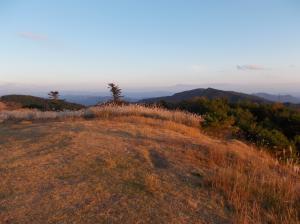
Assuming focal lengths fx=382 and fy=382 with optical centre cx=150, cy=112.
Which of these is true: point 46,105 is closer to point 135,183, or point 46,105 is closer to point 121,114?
point 121,114

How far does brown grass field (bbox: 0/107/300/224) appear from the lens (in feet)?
16.3

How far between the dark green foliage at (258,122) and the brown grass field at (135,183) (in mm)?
3407

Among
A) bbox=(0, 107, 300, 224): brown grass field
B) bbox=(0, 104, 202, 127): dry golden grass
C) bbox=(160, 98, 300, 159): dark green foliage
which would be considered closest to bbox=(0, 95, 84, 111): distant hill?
bbox=(0, 104, 202, 127): dry golden grass

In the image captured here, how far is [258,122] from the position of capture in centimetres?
1989

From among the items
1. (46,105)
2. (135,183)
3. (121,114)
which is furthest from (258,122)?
(46,105)

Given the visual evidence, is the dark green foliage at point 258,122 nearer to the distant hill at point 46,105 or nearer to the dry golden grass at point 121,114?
the dry golden grass at point 121,114

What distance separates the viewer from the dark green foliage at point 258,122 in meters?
13.3

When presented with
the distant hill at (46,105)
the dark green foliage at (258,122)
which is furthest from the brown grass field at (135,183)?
the distant hill at (46,105)

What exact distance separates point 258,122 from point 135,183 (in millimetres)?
15067

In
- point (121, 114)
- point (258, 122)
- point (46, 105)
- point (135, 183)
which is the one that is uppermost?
point (121, 114)

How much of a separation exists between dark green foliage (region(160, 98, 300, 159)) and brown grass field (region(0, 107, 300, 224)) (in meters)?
3.41

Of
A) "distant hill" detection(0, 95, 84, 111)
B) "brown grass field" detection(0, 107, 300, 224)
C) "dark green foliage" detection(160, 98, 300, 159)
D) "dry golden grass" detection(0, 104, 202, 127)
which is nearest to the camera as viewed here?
"brown grass field" detection(0, 107, 300, 224)

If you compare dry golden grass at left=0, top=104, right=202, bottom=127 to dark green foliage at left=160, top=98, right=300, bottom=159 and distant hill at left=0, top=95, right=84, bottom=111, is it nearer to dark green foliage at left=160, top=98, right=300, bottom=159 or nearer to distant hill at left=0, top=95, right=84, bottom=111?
dark green foliage at left=160, top=98, right=300, bottom=159

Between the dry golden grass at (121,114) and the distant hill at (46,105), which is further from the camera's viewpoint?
the distant hill at (46,105)
